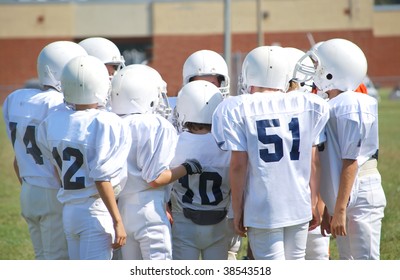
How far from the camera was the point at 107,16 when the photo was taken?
41781 millimetres

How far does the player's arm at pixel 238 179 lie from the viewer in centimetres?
470

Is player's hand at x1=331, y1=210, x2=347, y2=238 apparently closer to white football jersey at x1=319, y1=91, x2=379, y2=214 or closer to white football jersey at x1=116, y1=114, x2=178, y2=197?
white football jersey at x1=319, y1=91, x2=379, y2=214

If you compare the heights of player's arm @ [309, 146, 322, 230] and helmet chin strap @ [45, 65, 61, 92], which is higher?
helmet chin strap @ [45, 65, 61, 92]

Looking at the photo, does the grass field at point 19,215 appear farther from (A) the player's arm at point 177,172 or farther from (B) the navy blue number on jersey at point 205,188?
(A) the player's arm at point 177,172

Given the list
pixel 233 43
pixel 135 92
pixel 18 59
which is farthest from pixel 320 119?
pixel 18 59

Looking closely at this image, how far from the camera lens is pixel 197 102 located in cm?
516

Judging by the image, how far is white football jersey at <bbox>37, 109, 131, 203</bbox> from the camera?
183 inches

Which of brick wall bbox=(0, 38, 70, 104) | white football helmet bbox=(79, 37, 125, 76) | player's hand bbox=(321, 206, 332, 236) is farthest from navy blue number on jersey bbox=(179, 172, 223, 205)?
brick wall bbox=(0, 38, 70, 104)

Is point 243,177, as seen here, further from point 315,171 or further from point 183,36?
point 183,36

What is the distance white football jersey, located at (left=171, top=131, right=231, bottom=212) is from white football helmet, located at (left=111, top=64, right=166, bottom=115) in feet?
1.04

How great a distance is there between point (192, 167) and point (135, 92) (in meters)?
0.58

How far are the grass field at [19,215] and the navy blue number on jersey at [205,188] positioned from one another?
7.35ft

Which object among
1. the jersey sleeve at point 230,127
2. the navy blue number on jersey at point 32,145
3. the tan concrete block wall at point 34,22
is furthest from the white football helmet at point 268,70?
the tan concrete block wall at point 34,22

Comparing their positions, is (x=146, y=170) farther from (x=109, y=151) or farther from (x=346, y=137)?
(x=346, y=137)
